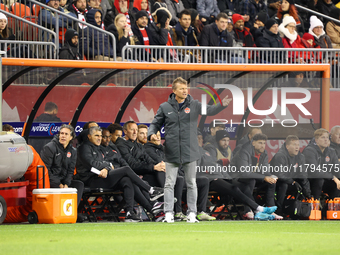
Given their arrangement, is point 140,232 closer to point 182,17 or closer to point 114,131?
point 114,131

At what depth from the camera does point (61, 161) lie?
30.9 ft

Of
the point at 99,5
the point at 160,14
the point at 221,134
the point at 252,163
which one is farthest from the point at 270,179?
the point at 99,5

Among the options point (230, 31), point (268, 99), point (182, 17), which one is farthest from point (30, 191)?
point (230, 31)

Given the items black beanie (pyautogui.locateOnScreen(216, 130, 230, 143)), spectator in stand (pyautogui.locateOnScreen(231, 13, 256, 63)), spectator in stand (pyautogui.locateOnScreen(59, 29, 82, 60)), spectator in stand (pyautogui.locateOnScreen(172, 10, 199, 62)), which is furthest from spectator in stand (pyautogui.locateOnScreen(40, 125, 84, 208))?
spectator in stand (pyautogui.locateOnScreen(231, 13, 256, 63))

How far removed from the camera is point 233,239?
6.48 meters

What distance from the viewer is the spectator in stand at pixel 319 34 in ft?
52.0

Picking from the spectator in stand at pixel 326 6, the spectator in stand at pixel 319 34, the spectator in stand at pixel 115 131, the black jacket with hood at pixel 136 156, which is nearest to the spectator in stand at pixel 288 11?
the spectator in stand at pixel 319 34

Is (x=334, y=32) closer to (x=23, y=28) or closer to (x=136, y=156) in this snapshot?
(x=136, y=156)

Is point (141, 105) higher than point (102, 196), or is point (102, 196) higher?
point (141, 105)

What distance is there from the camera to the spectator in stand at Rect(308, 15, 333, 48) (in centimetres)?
1584

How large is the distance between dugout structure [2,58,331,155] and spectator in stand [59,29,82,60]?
356 millimetres

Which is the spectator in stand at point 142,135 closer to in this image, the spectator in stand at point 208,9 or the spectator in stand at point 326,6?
the spectator in stand at point 208,9

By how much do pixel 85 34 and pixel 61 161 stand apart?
3.13 metres

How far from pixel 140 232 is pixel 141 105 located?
473 centimetres
